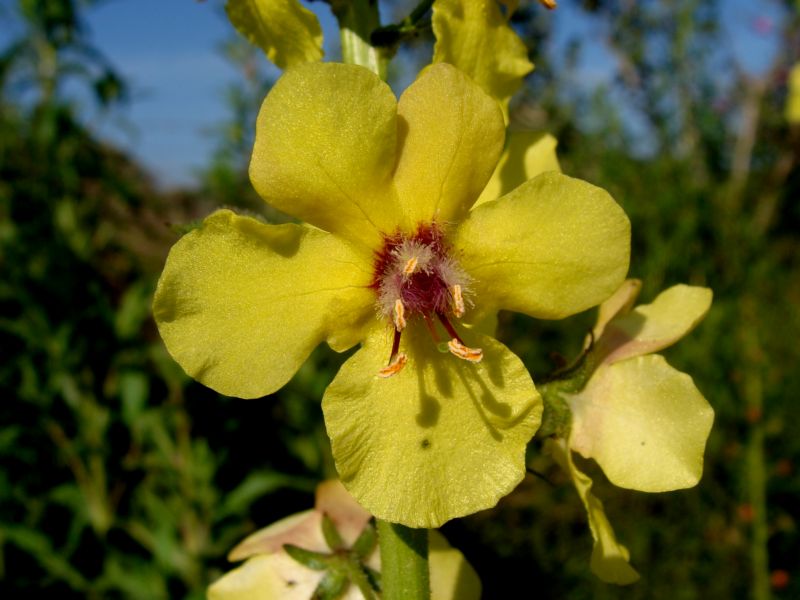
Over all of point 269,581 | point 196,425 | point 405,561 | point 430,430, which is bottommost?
point 196,425

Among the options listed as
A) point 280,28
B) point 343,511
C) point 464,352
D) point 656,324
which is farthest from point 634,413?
point 280,28

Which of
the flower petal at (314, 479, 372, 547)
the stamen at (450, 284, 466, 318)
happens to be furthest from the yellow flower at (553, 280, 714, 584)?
the flower petal at (314, 479, 372, 547)

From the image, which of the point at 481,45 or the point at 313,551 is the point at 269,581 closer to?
the point at 313,551

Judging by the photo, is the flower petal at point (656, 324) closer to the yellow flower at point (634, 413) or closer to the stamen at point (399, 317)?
the yellow flower at point (634, 413)

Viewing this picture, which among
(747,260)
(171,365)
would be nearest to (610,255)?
(171,365)

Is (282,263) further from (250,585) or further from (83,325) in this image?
(83,325)

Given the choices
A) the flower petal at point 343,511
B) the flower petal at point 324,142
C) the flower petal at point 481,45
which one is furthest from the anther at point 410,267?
the flower petal at point 343,511
